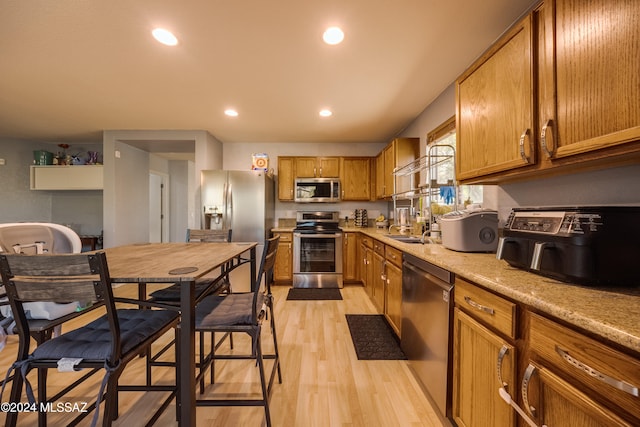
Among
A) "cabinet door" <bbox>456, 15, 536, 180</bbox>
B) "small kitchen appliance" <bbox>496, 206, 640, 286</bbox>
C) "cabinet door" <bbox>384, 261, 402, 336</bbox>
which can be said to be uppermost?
"cabinet door" <bbox>456, 15, 536, 180</bbox>

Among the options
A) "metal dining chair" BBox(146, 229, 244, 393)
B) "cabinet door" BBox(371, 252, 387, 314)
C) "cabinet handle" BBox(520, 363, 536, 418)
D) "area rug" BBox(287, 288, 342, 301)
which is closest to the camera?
"cabinet handle" BBox(520, 363, 536, 418)

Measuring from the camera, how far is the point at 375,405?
157 centimetres

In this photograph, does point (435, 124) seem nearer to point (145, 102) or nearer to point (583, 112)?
point (583, 112)

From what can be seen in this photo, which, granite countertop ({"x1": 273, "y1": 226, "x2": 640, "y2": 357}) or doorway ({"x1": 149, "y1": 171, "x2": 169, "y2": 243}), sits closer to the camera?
granite countertop ({"x1": 273, "y1": 226, "x2": 640, "y2": 357})

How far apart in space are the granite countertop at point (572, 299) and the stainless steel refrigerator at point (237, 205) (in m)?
3.05

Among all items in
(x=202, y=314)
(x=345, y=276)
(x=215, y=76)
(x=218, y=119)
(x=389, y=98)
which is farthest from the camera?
(x=345, y=276)

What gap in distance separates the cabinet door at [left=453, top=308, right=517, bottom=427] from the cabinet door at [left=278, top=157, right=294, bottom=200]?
3.49 meters

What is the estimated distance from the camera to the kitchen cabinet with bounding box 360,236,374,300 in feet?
10.8

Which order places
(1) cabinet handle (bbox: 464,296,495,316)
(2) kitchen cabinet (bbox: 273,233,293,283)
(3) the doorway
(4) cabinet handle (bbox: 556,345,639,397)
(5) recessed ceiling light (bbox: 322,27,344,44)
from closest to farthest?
(4) cabinet handle (bbox: 556,345,639,397), (1) cabinet handle (bbox: 464,296,495,316), (5) recessed ceiling light (bbox: 322,27,344,44), (2) kitchen cabinet (bbox: 273,233,293,283), (3) the doorway

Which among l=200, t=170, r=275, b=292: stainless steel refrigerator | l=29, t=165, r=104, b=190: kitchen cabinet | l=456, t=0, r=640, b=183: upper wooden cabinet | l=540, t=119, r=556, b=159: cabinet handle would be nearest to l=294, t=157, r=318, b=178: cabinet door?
l=200, t=170, r=275, b=292: stainless steel refrigerator

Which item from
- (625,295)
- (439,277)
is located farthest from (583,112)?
(439,277)

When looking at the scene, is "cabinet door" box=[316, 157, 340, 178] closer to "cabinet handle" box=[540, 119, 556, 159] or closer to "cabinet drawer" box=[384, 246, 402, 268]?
"cabinet drawer" box=[384, 246, 402, 268]

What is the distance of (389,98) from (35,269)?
303 centimetres

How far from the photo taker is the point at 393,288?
234 cm
